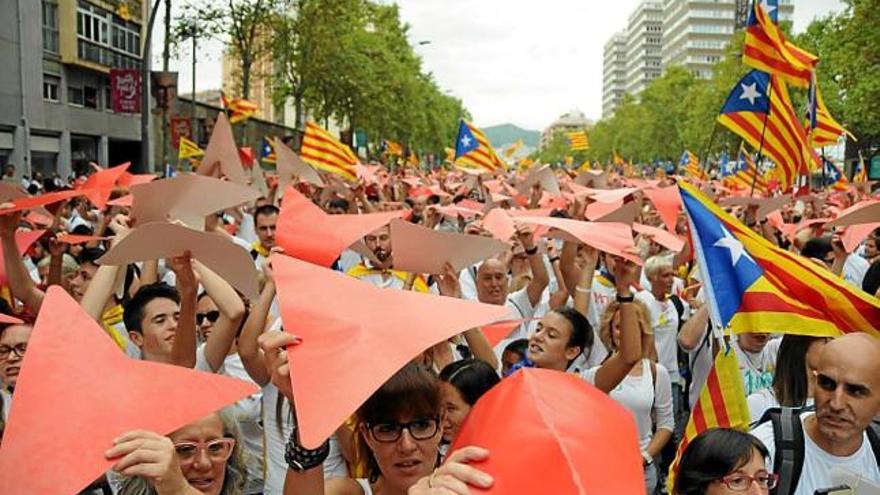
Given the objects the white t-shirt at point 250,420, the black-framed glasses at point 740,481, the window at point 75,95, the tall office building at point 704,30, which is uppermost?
the tall office building at point 704,30

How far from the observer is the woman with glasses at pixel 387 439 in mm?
2328

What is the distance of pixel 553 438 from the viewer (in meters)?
1.85

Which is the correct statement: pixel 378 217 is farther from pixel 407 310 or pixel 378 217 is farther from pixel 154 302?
pixel 407 310

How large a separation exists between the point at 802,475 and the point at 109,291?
9.41ft

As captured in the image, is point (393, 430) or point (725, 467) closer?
point (393, 430)

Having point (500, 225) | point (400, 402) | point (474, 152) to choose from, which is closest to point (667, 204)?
point (500, 225)

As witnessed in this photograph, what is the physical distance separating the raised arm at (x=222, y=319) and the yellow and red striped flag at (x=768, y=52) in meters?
7.93

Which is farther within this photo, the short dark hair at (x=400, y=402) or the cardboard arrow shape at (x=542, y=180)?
the cardboard arrow shape at (x=542, y=180)

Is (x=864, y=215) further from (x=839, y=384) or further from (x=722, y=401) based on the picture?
(x=839, y=384)

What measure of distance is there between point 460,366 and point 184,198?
2.10m

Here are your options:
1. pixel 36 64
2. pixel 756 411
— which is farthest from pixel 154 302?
pixel 36 64

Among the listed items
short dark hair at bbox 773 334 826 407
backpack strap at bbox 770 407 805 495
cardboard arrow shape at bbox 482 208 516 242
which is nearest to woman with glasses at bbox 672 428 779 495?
backpack strap at bbox 770 407 805 495

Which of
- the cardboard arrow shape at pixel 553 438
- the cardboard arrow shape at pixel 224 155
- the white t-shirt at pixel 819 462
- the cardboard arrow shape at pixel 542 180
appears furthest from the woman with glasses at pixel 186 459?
the cardboard arrow shape at pixel 542 180

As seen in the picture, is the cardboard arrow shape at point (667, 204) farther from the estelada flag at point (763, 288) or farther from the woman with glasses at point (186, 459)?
the woman with glasses at point (186, 459)
